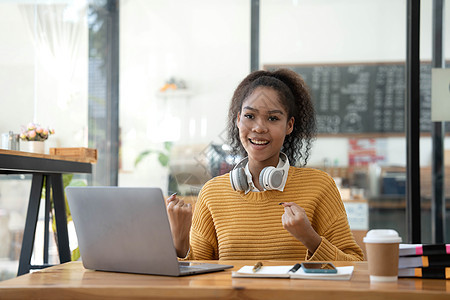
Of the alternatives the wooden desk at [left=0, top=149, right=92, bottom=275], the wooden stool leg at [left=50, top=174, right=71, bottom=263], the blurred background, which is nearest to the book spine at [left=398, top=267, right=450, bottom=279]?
the wooden desk at [left=0, top=149, right=92, bottom=275]

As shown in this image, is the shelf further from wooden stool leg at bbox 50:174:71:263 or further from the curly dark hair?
the curly dark hair

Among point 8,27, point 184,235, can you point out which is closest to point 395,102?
point 8,27

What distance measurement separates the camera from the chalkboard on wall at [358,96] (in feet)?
15.0

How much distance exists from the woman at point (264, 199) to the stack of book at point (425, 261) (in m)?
0.47

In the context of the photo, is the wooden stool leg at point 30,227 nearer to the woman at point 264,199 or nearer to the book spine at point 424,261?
the woman at point 264,199

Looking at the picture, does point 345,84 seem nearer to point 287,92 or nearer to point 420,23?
point 420,23

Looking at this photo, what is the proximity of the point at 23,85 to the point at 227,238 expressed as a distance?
285 centimetres

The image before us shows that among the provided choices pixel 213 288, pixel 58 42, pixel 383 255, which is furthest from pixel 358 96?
pixel 213 288

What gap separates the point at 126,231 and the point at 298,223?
0.48 metres

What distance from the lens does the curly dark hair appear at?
213 centimetres

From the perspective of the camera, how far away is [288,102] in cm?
213

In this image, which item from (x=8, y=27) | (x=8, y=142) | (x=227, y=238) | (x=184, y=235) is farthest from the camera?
(x=8, y=27)

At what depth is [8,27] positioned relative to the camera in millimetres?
4148

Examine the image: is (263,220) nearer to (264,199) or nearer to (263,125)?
(264,199)
